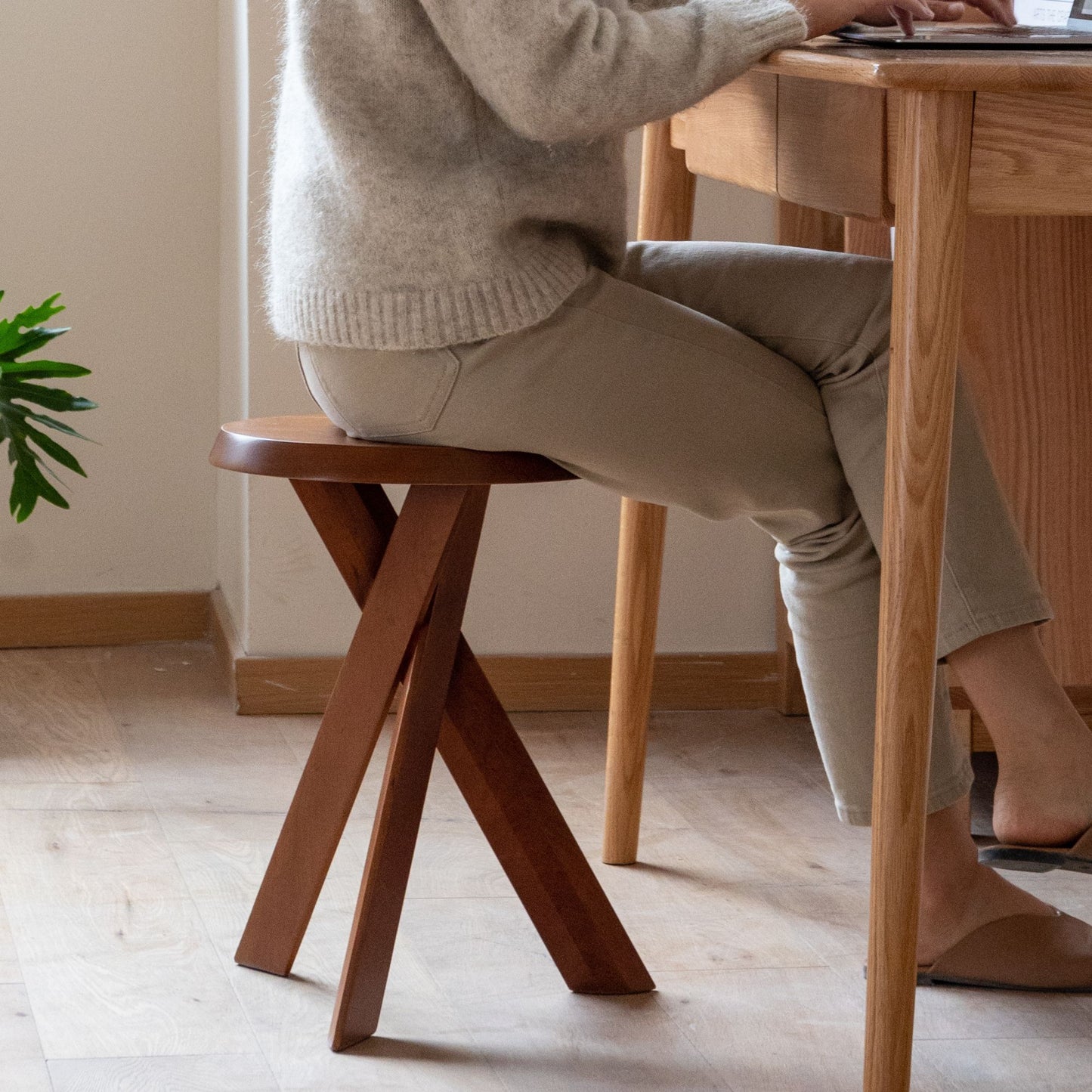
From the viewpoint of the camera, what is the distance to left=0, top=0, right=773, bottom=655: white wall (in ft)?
6.95

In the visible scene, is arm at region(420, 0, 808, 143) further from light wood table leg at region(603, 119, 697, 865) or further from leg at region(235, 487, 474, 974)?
light wood table leg at region(603, 119, 697, 865)

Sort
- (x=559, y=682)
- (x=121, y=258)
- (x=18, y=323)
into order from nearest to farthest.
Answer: (x=18, y=323)
(x=559, y=682)
(x=121, y=258)

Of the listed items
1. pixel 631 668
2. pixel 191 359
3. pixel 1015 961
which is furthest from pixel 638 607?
pixel 191 359

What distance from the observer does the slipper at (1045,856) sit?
1250 millimetres

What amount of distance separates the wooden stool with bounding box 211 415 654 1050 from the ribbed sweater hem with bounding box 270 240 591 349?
0.26 ft

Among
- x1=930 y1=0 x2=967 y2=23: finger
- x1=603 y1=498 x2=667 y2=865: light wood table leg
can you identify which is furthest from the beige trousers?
x1=603 y1=498 x2=667 y2=865: light wood table leg

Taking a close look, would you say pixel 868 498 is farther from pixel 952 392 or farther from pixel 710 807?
pixel 710 807

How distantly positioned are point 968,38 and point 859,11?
0.10 m

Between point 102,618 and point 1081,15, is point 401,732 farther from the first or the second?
point 102,618

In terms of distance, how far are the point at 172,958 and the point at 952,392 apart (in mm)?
799

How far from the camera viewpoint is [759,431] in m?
1.23

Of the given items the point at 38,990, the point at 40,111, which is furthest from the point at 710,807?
the point at 40,111

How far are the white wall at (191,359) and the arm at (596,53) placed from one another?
3.10 ft

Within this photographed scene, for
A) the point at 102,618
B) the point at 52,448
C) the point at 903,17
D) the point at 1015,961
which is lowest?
the point at 102,618
